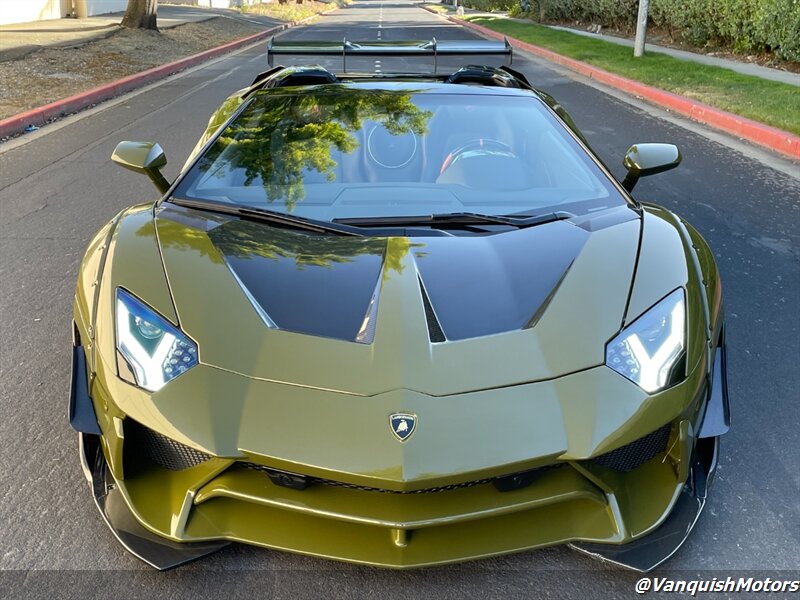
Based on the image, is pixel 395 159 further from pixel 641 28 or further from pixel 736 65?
pixel 641 28

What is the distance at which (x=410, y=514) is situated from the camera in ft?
6.23

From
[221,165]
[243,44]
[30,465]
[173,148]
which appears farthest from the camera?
[243,44]

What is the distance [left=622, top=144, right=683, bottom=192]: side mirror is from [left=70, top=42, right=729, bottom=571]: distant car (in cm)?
48

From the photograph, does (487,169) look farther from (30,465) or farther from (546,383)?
(30,465)

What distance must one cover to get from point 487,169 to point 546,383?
4.51ft

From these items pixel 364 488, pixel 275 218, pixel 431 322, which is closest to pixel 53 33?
pixel 275 218

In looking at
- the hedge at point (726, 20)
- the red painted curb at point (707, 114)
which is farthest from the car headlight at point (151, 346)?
the hedge at point (726, 20)

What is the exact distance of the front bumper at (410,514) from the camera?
192 cm

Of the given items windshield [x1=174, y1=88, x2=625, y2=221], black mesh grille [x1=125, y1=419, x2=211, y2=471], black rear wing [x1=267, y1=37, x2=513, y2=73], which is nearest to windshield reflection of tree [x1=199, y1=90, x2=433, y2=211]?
windshield [x1=174, y1=88, x2=625, y2=221]

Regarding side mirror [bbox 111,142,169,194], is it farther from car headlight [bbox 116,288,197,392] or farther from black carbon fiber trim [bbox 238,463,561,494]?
black carbon fiber trim [bbox 238,463,561,494]

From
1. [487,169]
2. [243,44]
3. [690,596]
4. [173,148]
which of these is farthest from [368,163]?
[243,44]

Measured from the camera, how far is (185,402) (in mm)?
2002

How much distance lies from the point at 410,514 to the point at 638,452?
2.16 feet

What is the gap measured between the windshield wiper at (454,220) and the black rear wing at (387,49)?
5.98ft
